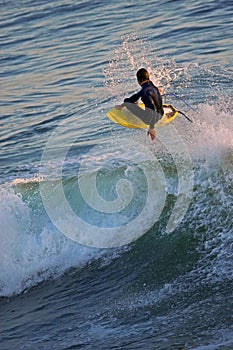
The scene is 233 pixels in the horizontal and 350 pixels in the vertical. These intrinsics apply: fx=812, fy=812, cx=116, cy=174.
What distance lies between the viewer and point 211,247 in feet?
34.6

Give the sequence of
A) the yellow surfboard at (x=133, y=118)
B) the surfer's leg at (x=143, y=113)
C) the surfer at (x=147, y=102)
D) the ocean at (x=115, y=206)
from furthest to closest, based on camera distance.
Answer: the yellow surfboard at (x=133, y=118) → the surfer's leg at (x=143, y=113) → the surfer at (x=147, y=102) → the ocean at (x=115, y=206)

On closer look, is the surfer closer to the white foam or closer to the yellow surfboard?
the yellow surfboard

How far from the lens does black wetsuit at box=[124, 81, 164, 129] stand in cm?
1077

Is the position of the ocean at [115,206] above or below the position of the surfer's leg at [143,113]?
below

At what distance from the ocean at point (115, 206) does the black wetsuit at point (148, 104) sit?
68 centimetres

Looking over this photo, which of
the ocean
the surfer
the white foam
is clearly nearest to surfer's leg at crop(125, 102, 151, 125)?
the surfer

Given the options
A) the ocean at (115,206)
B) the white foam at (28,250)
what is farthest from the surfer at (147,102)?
the white foam at (28,250)

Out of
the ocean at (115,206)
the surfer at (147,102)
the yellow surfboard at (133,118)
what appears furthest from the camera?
the yellow surfboard at (133,118)

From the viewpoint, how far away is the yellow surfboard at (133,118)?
11273mm

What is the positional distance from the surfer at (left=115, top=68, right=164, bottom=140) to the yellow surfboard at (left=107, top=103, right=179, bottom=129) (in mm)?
94

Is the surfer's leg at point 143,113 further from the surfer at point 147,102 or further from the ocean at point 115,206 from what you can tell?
the ocean at point 115,206

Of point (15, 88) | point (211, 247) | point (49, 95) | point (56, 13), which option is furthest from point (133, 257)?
point (56, 13)

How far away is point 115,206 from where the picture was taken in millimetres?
12039

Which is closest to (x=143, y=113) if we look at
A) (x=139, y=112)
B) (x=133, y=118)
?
(x=139, y=112)
